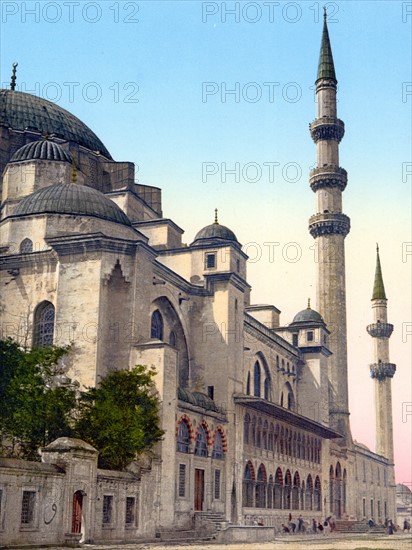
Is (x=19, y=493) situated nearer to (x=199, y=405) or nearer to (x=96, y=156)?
(x=199, y=405)

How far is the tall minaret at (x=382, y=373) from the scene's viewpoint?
220ft

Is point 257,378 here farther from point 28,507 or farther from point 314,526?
point 28,507

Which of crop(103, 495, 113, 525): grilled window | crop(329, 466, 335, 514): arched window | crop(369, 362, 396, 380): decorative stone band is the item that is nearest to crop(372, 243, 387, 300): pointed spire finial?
crop(369, 362, 396, 380): decorative stone band

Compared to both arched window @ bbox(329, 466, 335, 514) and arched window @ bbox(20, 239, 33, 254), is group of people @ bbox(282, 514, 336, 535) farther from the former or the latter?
arched window @ bbox(20, 239, 33, 254)

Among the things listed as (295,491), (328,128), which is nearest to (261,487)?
(295,491)

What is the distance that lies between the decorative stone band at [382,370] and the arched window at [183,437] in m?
40.1

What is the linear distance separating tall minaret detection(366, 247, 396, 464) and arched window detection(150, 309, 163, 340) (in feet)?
125

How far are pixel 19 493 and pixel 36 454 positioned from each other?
525 cm

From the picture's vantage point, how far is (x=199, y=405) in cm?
3169

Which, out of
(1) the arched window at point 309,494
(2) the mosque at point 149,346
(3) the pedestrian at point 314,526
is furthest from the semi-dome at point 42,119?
(3) the pedestrian at point 314,526

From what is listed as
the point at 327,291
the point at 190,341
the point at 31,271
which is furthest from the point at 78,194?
the point at 327,291

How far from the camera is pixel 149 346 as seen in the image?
2842 centimetres

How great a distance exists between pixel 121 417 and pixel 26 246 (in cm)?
936

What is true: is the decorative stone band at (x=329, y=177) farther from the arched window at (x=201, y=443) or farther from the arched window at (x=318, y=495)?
the arched window at (x=201, y=443)
